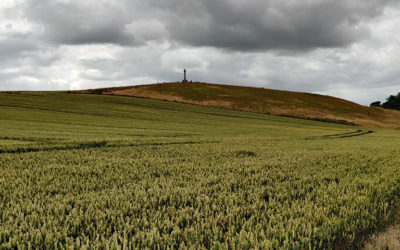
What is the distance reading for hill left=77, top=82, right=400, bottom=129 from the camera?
56.2 m

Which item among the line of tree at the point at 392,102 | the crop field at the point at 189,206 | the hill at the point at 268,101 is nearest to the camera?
the crop field at the point at 189,206

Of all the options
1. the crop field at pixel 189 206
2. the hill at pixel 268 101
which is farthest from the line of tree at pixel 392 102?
the crop field at pixel 189 206

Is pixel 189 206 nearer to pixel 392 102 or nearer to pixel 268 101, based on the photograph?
pixel 268 101

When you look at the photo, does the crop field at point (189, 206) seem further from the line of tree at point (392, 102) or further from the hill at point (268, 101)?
the line of tree at point (392, 102)

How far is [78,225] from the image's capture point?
2951mm

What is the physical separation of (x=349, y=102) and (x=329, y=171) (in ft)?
270

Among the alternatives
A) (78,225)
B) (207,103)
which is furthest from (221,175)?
(207,103)

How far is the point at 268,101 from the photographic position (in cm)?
6569

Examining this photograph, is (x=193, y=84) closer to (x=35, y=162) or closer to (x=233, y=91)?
(x=233, y=91)

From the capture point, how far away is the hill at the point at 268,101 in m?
56.2

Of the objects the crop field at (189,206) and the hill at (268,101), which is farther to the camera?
the hill at (268,101)

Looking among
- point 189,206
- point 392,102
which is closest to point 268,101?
point 189,206

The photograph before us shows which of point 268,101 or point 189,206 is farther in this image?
point 268,101

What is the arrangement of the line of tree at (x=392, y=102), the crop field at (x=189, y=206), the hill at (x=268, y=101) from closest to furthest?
the crop field at (x=189, y=206)
the hill at (x=268, y=101)
the line of tree at (x=392, y=102)
